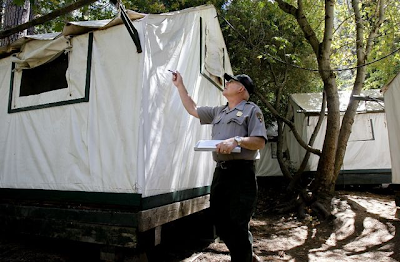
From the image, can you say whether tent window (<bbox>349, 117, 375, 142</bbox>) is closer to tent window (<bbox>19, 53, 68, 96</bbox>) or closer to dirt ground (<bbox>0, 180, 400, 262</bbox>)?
dirt ground (<bbox>0, 180, 400, 262</bbox>)

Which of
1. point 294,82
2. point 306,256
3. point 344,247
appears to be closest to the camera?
point 306,256

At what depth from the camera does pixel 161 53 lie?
11.4 ft

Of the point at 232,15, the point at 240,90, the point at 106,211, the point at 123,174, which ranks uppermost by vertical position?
the point at 232,15

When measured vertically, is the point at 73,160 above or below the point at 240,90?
below

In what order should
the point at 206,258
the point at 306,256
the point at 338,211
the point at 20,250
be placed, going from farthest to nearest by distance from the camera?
1. the point at 338,211
2. the point at 306,256
3. the point at 206,258
4. the point at 20,250

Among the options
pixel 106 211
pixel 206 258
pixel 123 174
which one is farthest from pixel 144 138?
pixel 206 258

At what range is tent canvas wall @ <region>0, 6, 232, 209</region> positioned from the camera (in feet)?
10.0

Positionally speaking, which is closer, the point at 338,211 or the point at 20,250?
the point at 20,250

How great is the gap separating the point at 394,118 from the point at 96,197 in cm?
458

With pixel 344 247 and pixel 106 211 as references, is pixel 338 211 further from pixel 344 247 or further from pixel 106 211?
pixel 106 211

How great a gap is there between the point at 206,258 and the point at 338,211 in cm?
407

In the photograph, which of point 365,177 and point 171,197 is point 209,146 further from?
point 365,177

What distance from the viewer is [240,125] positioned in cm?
268

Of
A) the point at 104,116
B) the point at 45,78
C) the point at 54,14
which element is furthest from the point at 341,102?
the point at 54,14
